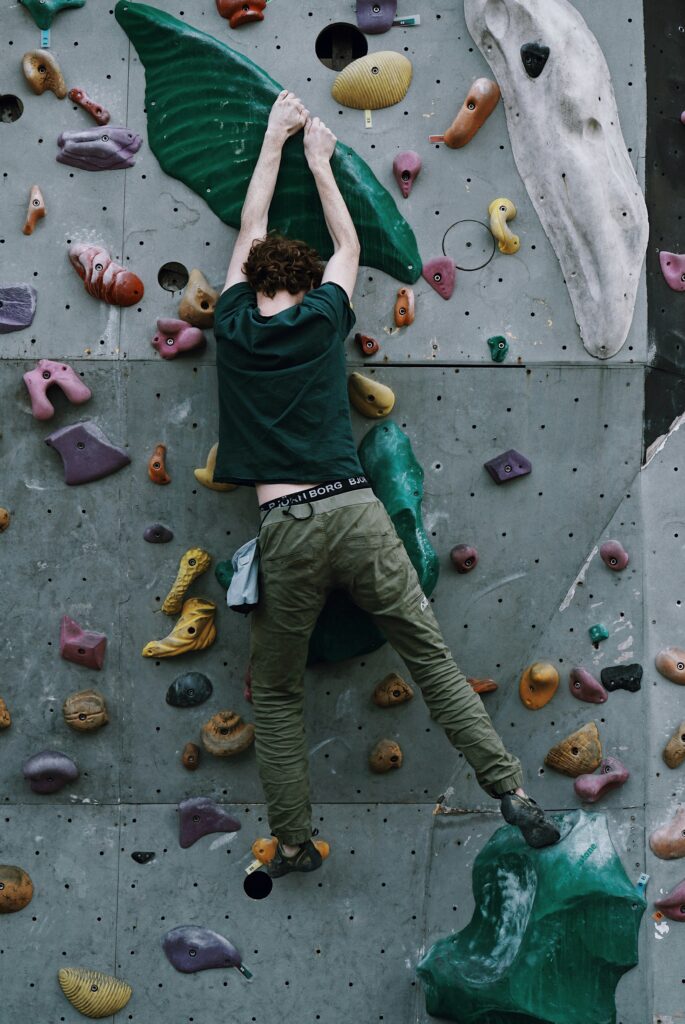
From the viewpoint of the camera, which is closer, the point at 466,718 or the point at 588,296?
the point at 466,718

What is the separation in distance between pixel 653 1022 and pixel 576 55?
3.17 meters

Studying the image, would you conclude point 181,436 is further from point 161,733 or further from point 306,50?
point 306,50

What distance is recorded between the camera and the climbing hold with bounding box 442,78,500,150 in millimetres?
3904

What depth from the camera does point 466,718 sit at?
3.50 m

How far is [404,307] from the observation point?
390cm

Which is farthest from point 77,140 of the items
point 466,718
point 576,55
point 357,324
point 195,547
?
point 466,718

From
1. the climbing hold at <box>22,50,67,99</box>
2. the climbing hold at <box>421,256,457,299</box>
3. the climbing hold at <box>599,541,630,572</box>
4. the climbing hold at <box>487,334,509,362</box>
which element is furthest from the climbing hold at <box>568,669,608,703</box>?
the climbing hold at <box>22,50,67,99</box>

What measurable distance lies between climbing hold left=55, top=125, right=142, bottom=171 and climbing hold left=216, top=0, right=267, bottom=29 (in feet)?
1.61

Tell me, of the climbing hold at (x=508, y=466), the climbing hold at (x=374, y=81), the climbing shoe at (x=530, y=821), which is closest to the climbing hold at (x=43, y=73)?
the climbing hold at (x=374, y=81)

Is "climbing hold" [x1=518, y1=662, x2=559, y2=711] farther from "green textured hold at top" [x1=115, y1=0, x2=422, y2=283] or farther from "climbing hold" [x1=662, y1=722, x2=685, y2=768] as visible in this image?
"green textured hold at top" [x1=115, y1=0, x2=422, y2=283]

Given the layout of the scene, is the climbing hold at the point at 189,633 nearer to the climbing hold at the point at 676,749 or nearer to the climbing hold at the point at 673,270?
the climbing hold at the point at 676,749

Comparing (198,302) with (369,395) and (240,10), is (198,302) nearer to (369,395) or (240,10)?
(369,395)

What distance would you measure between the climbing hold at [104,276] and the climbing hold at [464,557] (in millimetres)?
1329

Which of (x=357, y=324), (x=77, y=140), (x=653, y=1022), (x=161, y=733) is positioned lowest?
(x=653, y=1022)
